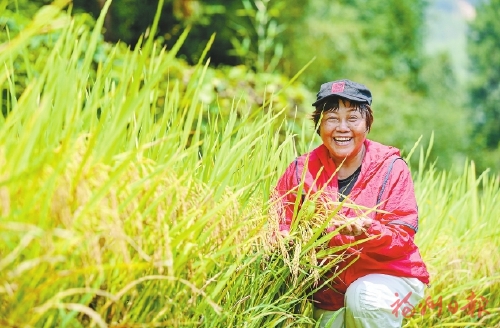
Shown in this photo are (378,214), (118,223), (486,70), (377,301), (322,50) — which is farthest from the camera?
(486,70)

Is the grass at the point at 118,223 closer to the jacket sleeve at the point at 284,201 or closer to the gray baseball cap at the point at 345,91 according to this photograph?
the jacket sleeve at the point at 284,201

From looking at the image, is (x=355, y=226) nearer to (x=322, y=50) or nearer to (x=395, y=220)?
(x=395, y=220)

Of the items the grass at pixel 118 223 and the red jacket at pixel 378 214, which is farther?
the red jacket at pixel 378 214

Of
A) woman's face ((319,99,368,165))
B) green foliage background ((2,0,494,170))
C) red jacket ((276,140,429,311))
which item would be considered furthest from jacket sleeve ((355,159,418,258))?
green foliage background ((2,0,494,170))

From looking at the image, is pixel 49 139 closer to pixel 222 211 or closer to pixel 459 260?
pixel 222 211

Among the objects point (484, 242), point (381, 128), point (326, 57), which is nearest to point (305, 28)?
point (326, 57)

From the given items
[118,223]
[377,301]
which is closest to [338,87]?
[377,301]

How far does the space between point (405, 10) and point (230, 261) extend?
24.6m

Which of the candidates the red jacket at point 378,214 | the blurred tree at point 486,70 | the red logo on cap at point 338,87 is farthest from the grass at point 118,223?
the blurred tree at point 486,70

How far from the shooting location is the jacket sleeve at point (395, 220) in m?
1.97

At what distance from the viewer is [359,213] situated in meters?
2.08

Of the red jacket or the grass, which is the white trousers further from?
the grass

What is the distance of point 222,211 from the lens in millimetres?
1565

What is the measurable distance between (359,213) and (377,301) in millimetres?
293
